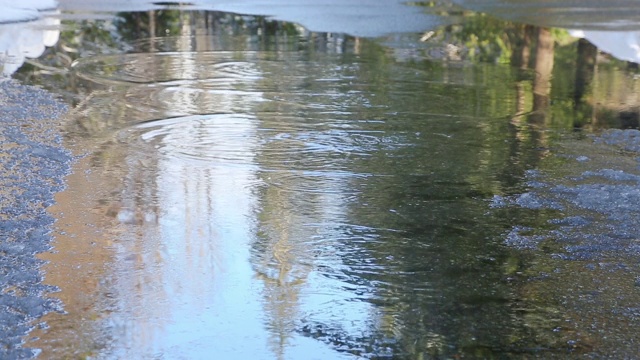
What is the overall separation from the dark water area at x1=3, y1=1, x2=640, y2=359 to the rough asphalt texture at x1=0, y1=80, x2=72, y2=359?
9 cm

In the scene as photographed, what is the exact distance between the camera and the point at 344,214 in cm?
556

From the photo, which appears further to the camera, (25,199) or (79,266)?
(25,199)

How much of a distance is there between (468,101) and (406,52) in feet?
11.2

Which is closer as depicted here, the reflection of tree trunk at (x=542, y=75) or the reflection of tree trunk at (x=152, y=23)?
the reflection of tree trunk at (x=542, y=75)

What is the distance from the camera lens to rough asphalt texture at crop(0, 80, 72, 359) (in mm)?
4137

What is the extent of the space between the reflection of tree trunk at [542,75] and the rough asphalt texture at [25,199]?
406 cm

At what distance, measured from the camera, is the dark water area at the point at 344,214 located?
402cm

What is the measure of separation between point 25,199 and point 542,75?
6486 mm

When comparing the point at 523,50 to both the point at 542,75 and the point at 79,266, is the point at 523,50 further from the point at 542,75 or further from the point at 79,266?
the point at 79,266

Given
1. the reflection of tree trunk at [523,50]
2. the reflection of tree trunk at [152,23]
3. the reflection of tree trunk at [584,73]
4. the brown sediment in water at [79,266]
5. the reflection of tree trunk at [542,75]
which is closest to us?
the brown sediment in water at [79,266]

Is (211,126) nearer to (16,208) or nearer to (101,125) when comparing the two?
(101,125)

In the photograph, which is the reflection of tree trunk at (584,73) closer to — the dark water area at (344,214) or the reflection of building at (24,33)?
the dark water area at (344,214)

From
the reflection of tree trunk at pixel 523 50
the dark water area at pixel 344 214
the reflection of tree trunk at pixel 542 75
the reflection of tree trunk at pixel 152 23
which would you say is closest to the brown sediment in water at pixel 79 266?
the dark water area at pixel 344 214

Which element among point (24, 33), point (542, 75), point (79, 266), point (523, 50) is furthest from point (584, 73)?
point (24, 33)
